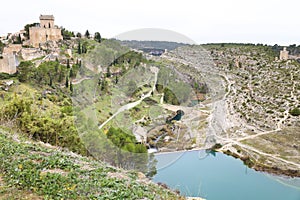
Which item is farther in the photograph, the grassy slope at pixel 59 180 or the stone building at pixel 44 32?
the stone building at pixel 44 32

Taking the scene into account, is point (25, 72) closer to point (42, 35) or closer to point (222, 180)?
point (42, 35)

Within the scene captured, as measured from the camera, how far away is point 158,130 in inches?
381

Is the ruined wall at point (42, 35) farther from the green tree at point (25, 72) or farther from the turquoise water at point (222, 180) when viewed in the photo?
the turquoise water at point (222, 180)

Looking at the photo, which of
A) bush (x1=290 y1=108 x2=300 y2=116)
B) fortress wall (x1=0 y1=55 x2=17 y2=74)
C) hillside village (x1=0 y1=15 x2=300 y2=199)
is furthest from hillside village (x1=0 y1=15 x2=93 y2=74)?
bush (x1=290 y1=108 x2=300 y2=116)

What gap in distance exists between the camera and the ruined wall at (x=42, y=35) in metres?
28.4

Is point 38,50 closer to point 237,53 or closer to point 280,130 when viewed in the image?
point 280,130

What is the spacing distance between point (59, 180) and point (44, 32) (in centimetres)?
2903

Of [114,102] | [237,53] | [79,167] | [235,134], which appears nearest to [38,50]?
[235,134]

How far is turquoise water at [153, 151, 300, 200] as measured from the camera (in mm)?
12039

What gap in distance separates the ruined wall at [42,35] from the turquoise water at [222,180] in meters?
21.8

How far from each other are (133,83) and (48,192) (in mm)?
3323

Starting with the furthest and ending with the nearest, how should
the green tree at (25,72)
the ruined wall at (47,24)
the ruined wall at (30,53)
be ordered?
the ruined wall at (47,24)
the ruined wall at (30,53)
the green tree at (25,72)

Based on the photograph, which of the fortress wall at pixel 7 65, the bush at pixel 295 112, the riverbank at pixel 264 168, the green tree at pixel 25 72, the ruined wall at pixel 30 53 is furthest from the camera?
the ruined wall at pixel 30 53

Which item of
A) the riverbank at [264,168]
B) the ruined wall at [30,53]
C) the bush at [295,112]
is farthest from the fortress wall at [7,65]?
the bush at [295,112]
